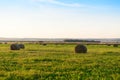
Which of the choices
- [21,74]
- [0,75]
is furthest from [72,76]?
[0,75]

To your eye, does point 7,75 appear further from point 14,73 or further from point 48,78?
point 48,78

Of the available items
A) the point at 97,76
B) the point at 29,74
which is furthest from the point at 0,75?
the point at 97,76

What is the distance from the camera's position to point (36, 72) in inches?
851

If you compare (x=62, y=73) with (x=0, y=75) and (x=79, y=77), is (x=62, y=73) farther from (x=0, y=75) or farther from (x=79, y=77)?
(x=0, y=75)

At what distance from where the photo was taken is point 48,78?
19.5m

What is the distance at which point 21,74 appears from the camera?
67.8 feet

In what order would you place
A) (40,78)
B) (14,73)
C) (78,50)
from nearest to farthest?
1. (40,78)
2. (14,73)
3. (78,50)

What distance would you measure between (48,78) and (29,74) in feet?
5.79

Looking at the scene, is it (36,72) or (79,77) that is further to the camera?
(36,72)

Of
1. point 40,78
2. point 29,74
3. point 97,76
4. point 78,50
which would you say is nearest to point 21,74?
point 29,74

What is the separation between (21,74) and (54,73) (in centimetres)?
238

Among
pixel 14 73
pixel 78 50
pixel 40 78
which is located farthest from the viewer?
pixel 78 50

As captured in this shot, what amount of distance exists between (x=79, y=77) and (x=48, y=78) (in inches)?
80.3

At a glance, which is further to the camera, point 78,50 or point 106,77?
point 78,50
